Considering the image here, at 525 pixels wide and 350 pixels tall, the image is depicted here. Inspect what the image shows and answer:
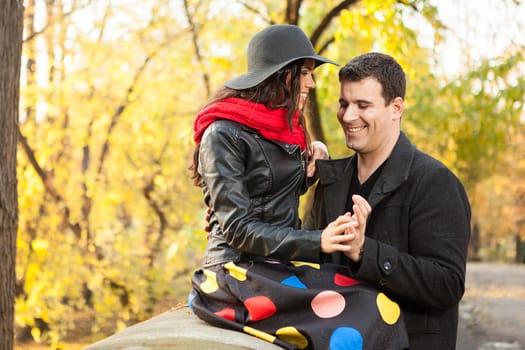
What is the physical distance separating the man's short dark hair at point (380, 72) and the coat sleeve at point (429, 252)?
0.42m

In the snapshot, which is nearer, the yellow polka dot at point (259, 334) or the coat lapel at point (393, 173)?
the yellow polka dot at point (259, 334)

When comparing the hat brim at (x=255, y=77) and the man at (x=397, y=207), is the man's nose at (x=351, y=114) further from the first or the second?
the hat brim at (x=255, y=77)

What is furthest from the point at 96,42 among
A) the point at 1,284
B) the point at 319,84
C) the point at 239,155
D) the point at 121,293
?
the point at 239,155

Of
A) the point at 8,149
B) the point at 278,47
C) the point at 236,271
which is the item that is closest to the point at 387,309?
the point at 236,271

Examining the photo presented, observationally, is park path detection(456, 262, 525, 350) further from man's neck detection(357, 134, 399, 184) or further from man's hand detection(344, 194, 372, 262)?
man's hand detection(344, 194, 372, 262)

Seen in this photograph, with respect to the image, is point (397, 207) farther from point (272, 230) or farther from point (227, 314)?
point (227, 314)

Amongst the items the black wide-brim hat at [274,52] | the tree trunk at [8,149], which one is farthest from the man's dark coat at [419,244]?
the tree trunk at [8,149]

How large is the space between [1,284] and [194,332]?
6.42 feet

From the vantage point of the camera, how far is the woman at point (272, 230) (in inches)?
117

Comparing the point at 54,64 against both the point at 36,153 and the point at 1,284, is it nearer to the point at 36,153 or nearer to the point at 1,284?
the point at 36,153

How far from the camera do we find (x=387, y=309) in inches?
120

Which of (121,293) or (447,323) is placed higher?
(447,323)

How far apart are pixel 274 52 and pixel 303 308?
107 centimetres

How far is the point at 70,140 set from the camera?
43.7 feet
